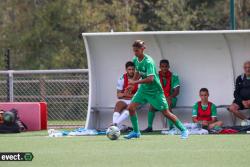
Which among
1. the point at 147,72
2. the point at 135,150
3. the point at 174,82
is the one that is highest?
the point at 147,72

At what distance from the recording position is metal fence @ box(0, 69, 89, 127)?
2567 centimetres

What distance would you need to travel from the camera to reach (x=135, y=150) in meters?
15.7

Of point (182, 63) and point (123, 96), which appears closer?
point (123, 96)

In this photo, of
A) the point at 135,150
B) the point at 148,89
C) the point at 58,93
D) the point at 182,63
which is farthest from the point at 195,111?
the point at 58,93

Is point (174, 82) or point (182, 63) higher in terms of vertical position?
point (182, 63)

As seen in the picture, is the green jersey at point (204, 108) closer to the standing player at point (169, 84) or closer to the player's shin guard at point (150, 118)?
the standing player at point (169, 84)

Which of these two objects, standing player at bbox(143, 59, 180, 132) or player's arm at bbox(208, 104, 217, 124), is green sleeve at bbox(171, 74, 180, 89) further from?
player's arm at bbox(208, 104, 217, 124)

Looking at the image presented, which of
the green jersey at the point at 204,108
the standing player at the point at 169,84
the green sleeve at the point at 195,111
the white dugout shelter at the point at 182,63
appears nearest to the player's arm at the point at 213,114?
the green jersey at the point at 204,108

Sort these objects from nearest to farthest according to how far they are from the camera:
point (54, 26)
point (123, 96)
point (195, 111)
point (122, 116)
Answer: point (195, 111) < point (122, 116) < point (123, 96) < point (54, 26)

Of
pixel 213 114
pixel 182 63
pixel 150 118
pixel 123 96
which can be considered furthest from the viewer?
pixel 182 63

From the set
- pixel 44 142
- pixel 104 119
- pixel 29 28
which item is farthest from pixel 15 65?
pixel 44 142

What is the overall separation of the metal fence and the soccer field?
235 inches

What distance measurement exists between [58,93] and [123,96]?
4.76 m

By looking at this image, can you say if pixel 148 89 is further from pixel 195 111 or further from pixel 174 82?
pixel 174 82
